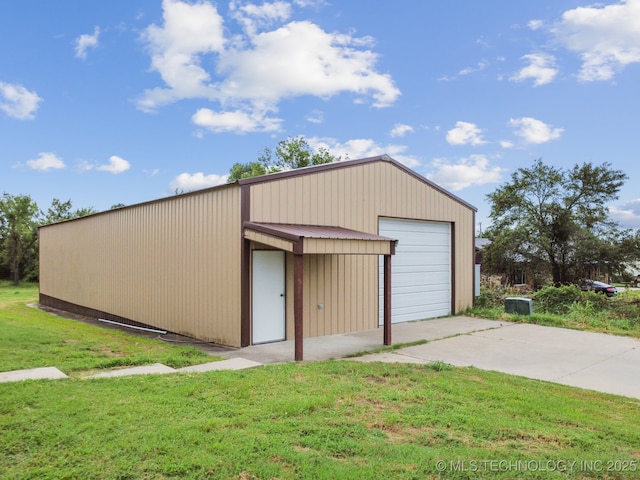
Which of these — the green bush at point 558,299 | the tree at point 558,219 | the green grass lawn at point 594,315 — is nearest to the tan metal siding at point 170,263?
the green grass lawn at point 594,315

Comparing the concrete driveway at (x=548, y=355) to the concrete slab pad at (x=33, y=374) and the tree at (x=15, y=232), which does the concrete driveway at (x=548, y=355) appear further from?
the tree at (x=15, y=232)

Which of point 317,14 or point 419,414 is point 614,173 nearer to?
point 317,14

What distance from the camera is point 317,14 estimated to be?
35.0ft

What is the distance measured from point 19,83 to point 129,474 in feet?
45.8

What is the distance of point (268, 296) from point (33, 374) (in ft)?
13.0

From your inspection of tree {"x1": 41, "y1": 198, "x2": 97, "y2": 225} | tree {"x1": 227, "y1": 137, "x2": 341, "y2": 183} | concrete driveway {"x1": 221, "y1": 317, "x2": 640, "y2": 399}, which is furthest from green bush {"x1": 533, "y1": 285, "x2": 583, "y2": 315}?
tree {"x1": 41, "y1": 198, "x2": 97, "y2": 225}

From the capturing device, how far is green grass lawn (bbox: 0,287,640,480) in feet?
9.57

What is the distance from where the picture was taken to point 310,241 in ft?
Result: 22.7

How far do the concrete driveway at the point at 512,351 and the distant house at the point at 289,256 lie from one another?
23.0 inches

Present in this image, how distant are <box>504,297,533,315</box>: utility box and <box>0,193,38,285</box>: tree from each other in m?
31.9

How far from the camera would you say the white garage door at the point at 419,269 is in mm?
11094

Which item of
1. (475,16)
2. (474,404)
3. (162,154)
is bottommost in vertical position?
(474,404)

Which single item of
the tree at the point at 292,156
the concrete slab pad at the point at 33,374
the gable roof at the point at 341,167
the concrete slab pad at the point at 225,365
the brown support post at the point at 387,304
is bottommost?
the concrete slab pad at the point at 225,365

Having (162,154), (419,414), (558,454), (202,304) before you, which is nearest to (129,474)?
(419,414)
